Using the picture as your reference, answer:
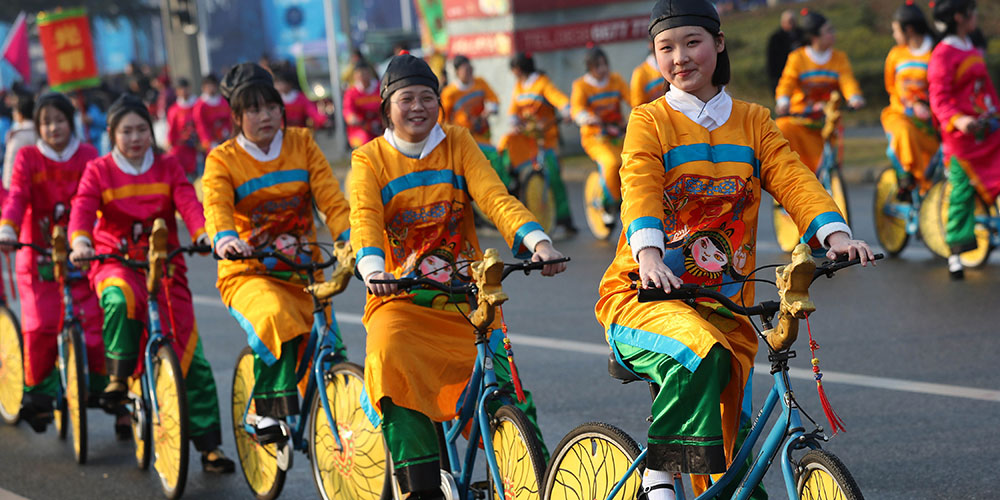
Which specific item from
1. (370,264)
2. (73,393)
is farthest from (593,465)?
(73,393)

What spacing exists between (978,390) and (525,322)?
11.9ft

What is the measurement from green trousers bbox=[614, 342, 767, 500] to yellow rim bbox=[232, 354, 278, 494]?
2.58m

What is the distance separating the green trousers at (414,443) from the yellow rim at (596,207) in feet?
28.8

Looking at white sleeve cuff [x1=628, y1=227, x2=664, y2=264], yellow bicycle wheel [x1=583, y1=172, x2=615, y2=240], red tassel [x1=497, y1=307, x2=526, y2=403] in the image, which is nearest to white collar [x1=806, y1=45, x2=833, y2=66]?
yellow bicycle wheel [x1=583, y1=172, x2=615, y2=240]

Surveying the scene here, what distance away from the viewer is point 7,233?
7148mm

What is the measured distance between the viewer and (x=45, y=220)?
25.9ft

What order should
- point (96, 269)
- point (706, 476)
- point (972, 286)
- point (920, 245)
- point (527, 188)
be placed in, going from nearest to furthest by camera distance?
point (706, 476) → point (96, 269) → point (972, 286) → point (920, 245) → point (527, 188)

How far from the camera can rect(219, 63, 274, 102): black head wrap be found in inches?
237

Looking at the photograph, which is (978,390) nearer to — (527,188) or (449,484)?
(449,484)

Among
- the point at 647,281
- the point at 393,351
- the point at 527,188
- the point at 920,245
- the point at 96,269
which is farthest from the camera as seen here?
the point at 527,188

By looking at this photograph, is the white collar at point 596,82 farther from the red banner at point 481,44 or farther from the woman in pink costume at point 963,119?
the red banner at point 481,44

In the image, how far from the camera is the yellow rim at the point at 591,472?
4.07 meters

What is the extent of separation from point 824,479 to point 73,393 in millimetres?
4840


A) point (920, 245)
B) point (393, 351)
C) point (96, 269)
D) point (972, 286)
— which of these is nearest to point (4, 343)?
point (96, 269)
